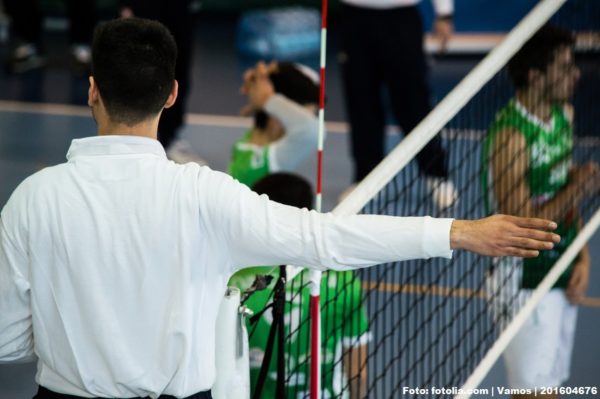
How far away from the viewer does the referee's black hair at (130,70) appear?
2.34 m

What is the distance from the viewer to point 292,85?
18.3 feet

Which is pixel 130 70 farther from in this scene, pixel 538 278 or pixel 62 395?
pixel 538 278

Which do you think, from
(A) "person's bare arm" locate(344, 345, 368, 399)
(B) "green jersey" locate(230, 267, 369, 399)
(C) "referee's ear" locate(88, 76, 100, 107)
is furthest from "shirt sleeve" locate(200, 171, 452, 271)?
(A) "person's bare arm" locate(344, 345, 368, 399)

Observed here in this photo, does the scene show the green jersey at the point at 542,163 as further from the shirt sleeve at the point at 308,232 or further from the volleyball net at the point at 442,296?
the shirt sleeve at the point at 308,232

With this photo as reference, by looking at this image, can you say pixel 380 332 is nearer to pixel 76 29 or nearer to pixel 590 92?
Result: pixel 590 92

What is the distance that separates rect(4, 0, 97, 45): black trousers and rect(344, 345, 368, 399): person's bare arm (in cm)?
701

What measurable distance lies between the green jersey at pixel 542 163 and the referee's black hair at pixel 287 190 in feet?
2.72

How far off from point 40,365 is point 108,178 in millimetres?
457

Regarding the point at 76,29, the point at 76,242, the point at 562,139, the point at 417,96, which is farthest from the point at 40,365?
the point at 76,29

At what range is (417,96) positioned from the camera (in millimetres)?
7047

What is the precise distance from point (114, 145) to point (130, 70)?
0.16 metres

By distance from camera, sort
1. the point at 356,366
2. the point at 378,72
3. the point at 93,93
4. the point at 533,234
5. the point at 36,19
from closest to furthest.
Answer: the point at 533,234 → the point at 93,93 → the point at 356,366 → the point at 378,72 → the point at 36,19

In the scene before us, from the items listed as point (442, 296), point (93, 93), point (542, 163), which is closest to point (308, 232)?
point (93, 93)

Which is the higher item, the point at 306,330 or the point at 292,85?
the point at 292,85
